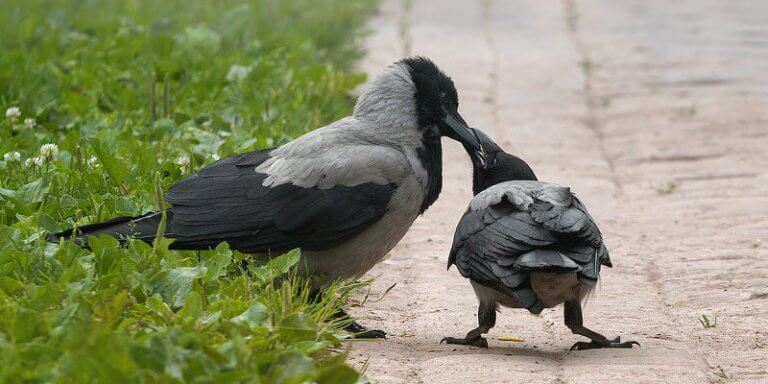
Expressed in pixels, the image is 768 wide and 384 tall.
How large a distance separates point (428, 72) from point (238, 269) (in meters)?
1.27

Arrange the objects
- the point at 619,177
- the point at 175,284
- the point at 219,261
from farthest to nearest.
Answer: the point at 619,177
the point at 219,261
the point at 175,284

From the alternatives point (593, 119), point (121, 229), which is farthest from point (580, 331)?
point (593, 119)

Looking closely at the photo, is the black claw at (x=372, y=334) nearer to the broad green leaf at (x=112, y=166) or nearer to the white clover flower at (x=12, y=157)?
the broad green leaf at (x=112, y=166)

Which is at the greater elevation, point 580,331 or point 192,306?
point 192,306

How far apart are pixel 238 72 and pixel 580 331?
455cm

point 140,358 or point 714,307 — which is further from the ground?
point 140,358

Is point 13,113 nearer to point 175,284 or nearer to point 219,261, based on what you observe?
point 219,261

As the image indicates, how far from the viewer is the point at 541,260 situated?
4.69 m

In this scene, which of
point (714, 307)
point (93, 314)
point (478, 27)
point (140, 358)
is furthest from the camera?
point (478, 27)

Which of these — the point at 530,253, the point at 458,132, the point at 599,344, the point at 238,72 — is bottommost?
the point at 599,344

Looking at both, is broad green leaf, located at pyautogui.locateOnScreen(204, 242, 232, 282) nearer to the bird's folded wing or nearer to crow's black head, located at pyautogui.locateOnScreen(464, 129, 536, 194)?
the bird's folded wing

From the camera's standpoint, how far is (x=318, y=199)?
5.25 m

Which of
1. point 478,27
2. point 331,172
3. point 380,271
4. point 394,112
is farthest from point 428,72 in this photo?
point 478,27

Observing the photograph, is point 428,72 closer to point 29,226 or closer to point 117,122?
point 29,226
